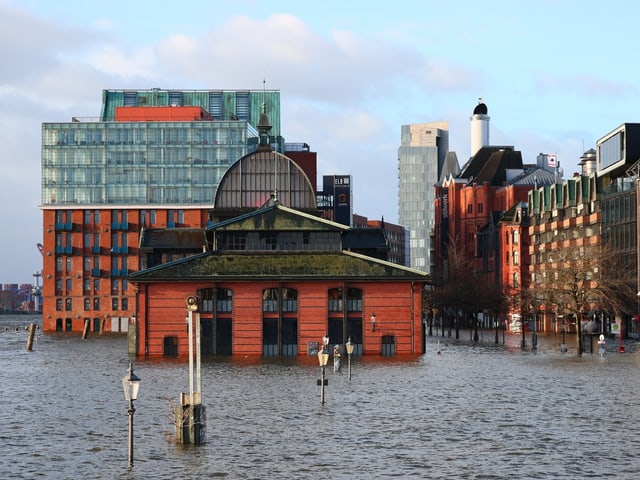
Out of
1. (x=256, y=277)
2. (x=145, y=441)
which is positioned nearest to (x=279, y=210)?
(x=256, y=277)

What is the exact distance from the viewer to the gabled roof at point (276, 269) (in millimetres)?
101312

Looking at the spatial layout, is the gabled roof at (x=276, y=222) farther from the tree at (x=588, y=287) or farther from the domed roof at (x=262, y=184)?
the domed roof at (x=262, y=184)

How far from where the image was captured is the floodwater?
38406mm

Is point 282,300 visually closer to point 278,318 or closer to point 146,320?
point 278,318

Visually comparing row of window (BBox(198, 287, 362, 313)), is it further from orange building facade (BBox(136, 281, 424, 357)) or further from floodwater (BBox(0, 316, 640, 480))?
floodwater (BBox(0, 316, 640, 480))

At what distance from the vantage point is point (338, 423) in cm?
4962

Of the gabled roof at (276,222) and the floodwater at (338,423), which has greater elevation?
the gabled roof at (276,222)

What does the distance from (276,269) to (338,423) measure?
176ft

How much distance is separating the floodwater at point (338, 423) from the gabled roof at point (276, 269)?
15.2 metres

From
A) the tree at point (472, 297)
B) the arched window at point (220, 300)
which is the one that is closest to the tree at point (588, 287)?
the tree at point (472, 297)

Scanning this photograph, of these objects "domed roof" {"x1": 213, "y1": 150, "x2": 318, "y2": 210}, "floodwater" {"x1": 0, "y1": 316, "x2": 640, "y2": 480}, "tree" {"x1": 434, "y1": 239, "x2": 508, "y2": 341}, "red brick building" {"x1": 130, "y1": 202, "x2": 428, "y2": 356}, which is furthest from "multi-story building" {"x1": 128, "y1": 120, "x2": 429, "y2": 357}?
"tree" {"x1": 434, "y1": 239, "x2": 508, "y2": 341}

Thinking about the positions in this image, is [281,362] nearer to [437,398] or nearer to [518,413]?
[437,398]

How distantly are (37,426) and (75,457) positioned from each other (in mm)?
9604

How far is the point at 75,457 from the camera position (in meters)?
40.9
